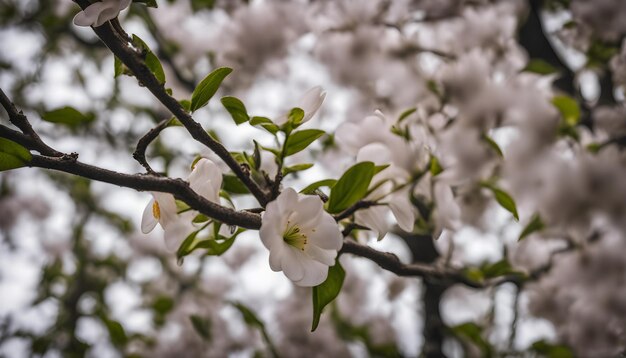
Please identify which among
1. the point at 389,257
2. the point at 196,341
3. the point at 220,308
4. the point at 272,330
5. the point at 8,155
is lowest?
the point at 272,330

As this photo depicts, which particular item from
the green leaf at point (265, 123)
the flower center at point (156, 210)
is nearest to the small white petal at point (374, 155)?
the green leaf at point (265, 123)

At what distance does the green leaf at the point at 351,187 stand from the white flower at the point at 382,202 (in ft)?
0.16

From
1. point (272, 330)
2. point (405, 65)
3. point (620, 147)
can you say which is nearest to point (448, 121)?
point (405, 65)

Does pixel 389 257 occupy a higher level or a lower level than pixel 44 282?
higher

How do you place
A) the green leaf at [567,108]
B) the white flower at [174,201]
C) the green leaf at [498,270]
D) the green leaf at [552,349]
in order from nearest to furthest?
the white flower at [174,201]
the green leaf at [498,270]
the green leaf at [567,108]
the green leaf at [552,349]

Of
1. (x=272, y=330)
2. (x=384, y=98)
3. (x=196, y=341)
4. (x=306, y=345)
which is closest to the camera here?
(x=384, y=98)

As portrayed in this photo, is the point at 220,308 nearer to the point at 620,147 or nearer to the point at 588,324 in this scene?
the point at 588,324

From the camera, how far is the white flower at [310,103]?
0.43m

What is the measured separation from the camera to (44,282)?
1.60 meters

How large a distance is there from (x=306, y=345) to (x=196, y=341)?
0.37 m

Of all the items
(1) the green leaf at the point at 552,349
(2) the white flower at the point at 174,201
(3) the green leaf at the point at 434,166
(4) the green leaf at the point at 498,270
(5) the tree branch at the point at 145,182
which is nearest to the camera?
(5) the tree branch at the point at 145,182

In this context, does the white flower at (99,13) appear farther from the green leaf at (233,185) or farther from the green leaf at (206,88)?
the green leaf at (233,185)

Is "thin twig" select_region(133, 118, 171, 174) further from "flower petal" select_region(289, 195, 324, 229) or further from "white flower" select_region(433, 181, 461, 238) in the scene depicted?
"white flower" select_region(433, 181, 461, 238)

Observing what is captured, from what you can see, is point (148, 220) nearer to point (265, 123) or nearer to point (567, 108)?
point (265, 123)
